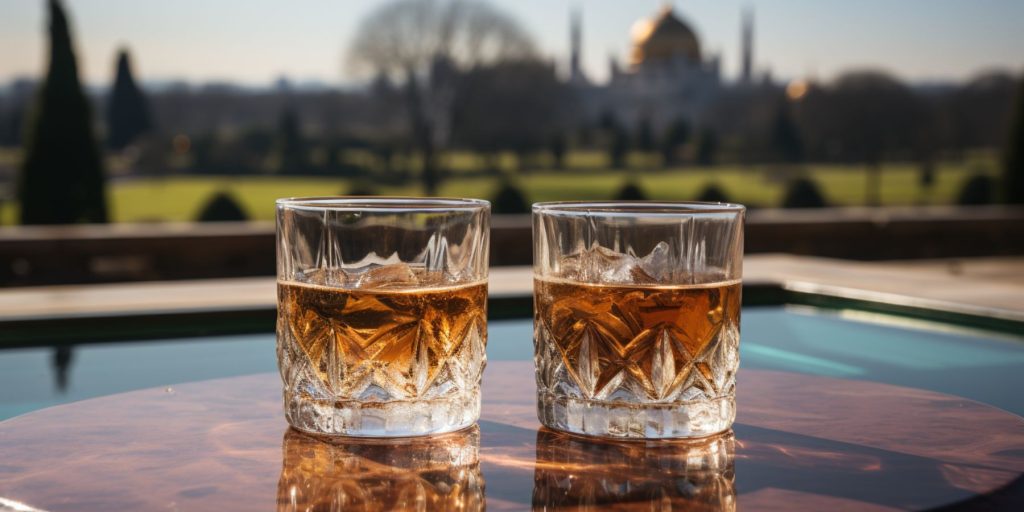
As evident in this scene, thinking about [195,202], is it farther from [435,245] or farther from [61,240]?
[435,245]

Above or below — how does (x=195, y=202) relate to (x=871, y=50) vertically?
below

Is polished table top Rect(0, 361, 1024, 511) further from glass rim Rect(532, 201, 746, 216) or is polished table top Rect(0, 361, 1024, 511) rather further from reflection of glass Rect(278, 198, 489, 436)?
glass rim Rect(532, 201, 746, 216)

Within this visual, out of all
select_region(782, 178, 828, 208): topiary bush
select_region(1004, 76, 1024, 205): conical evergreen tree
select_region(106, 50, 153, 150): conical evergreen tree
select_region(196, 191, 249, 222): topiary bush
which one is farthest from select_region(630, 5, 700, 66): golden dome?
select_region(196, 191, 249, 222): topiary bush

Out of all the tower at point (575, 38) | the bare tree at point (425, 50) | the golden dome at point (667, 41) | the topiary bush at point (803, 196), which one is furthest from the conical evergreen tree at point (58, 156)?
the tower at point (575, 38)

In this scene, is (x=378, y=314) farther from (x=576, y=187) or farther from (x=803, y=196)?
(x=576, y=187)

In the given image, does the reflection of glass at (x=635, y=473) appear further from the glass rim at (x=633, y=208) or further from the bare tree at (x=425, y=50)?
the bare tree at (x=425, y=50)

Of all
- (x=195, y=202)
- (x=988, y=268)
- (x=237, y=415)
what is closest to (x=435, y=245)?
(x=237, y=415)
